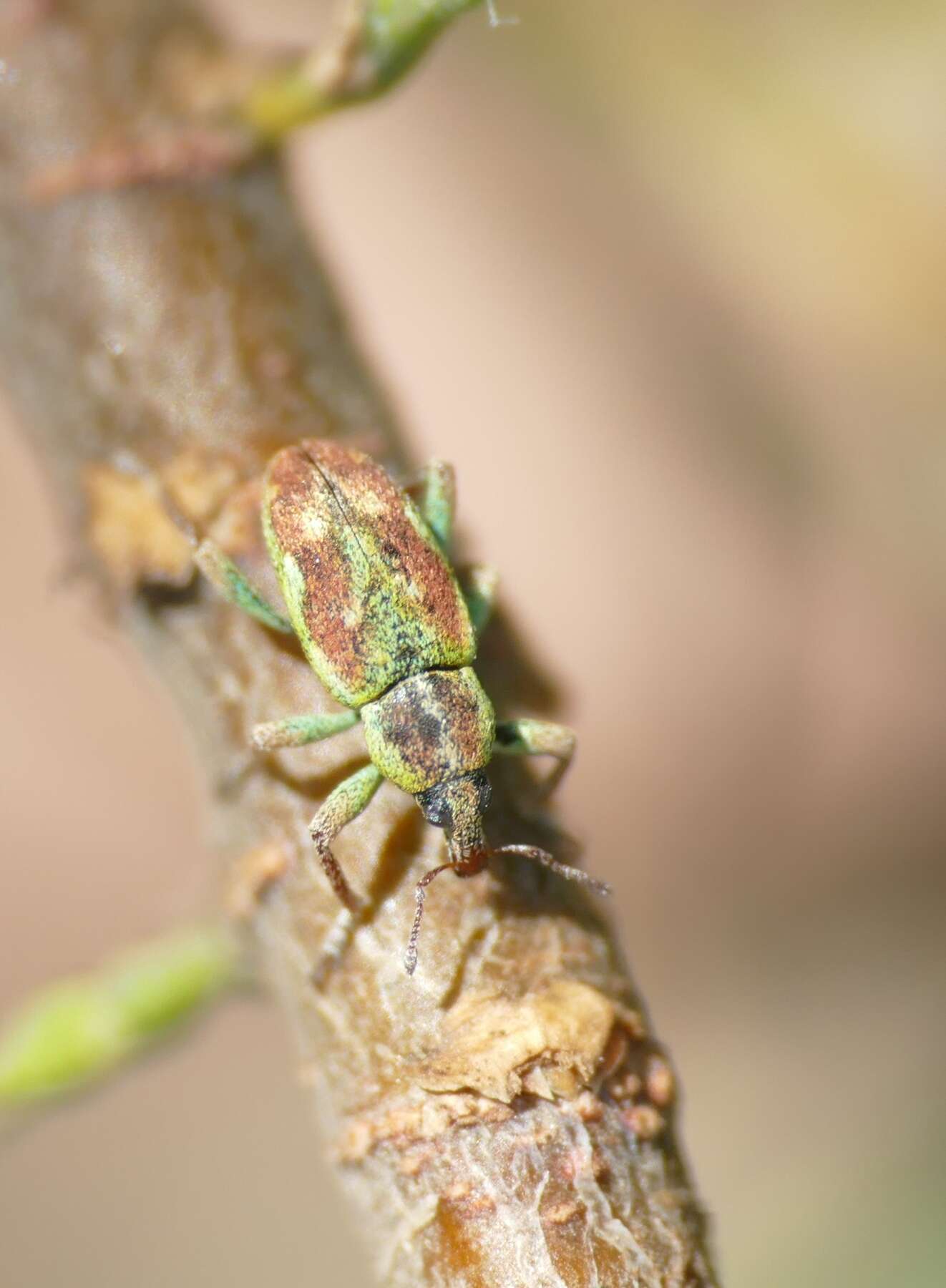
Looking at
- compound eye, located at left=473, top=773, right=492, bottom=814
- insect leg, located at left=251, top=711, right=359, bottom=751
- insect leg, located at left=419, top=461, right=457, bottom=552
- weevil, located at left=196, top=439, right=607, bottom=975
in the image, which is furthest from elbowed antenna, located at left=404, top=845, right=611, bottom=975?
insect leg, located at left=419, top=461, right=457, bottom=552

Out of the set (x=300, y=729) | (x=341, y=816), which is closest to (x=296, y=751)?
(x=300, y=729)

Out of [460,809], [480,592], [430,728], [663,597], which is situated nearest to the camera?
[460,809]

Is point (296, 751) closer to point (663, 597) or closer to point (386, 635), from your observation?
point (386, 635)

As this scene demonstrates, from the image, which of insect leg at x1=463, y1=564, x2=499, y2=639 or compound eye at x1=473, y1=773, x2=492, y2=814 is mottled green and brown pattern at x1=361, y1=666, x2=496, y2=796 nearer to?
compound eye at x1=473, y1=773, x2=492, y2=814

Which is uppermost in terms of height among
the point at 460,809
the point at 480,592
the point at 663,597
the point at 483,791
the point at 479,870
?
the point at 663,597

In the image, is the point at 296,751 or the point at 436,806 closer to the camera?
the point at 296,751
